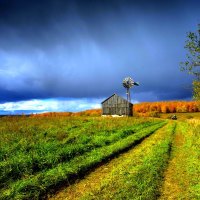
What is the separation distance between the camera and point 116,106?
78125 millimetres

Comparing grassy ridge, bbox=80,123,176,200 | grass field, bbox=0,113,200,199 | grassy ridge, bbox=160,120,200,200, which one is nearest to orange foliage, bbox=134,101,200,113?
grassy ridge, bbox=160,120,200,200

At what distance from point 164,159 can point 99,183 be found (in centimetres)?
493

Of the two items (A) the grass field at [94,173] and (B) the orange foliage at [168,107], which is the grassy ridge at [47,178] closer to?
(A) the grass field at [94,173]

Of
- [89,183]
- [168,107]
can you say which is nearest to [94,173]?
[89,183]

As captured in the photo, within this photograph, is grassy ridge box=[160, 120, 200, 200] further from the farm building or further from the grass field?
the farm building

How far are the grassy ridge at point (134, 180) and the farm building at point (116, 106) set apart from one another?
209 feet

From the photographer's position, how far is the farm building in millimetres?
76875

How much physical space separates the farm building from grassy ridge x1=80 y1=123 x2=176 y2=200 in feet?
209

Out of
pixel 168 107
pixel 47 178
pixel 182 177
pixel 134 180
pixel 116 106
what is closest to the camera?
pixel 47 178

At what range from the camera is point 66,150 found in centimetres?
1266

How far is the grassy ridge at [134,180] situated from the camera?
7.49 m

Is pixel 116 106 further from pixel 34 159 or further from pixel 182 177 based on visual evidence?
pixel 182 177

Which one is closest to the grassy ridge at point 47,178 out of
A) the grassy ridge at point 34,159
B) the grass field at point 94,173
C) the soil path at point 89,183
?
the grass field at point 94,173

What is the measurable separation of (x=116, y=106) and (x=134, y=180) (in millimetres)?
69376
